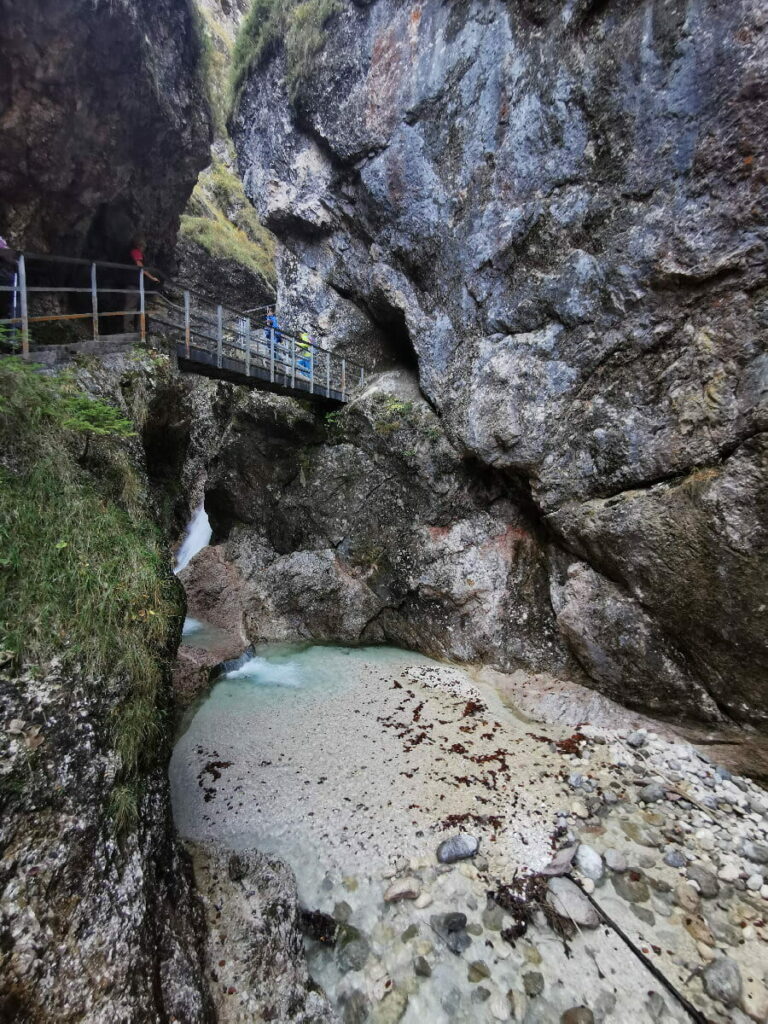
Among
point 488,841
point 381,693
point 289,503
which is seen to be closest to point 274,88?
point 289,503

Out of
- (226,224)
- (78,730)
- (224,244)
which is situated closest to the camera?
(78,730)

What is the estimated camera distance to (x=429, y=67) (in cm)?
966

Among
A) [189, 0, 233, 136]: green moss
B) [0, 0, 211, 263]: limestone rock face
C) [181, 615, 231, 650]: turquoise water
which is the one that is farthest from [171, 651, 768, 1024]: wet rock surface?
[189, 0, 233, 136]: green moss

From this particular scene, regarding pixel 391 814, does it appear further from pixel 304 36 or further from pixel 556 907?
pixel 304 36

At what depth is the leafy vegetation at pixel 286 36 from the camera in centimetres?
1119

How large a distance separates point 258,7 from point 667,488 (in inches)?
680

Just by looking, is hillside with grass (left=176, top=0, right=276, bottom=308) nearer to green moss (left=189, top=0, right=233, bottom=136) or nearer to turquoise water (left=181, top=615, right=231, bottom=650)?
green moss (left=189, top=0, right=233, bottom=136)

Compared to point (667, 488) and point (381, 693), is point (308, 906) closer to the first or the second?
point (381, 693)

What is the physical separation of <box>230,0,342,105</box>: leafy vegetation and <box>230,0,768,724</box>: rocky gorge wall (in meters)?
0.40

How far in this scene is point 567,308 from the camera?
26.2ft

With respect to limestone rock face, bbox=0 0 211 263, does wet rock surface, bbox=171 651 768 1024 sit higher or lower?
lower

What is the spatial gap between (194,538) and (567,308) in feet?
40.3

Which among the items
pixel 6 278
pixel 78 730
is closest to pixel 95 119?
pixel 6 278

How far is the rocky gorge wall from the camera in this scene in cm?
611
